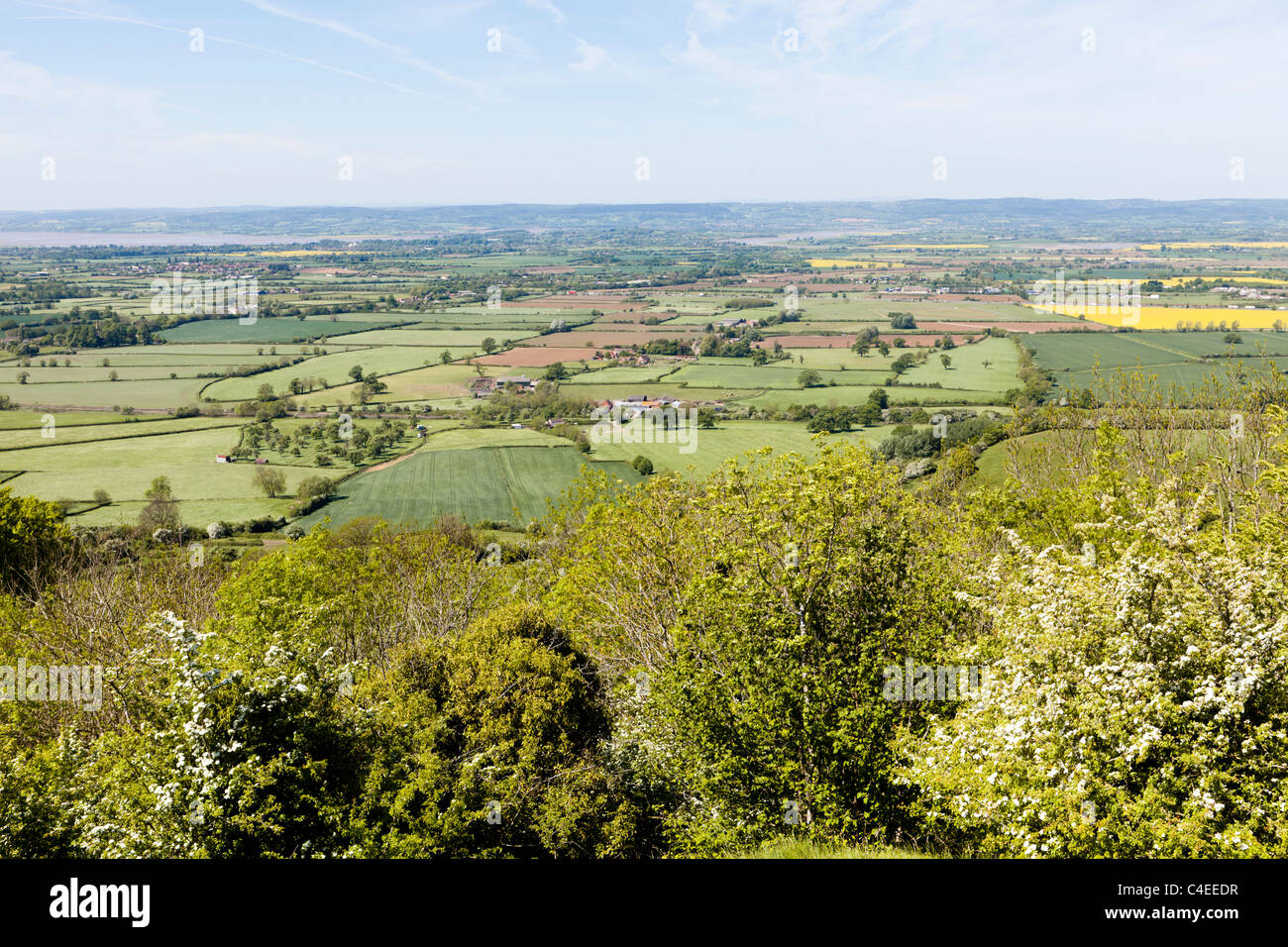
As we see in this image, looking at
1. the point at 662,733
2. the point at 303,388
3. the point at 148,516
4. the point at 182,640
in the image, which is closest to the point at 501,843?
the point at 662,733

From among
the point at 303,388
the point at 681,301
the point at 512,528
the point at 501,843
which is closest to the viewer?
the point at 501,843

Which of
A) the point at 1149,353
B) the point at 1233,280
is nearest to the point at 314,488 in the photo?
the point at 1149,353

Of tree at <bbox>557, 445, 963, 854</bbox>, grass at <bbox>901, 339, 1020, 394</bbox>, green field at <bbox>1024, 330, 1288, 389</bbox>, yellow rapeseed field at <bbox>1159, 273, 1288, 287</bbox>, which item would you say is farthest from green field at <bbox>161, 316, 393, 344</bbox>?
yellow rapeseed field at <bbox>1159, 273, 1288, 287</bbox>

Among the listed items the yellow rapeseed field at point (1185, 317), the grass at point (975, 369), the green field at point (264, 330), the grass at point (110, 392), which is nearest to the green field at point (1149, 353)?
the grass at point (975, 369)

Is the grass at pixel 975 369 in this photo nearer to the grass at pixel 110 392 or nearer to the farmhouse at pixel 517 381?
the farmhouse at pixel 517 381

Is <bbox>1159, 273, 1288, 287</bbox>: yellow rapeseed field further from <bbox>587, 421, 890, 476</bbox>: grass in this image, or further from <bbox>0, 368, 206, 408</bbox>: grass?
<bbox>0, 368, 206, 408</bbox>: grass

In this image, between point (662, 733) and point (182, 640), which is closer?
point (182, 640)

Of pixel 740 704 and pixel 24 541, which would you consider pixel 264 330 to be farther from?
pixel 740 704

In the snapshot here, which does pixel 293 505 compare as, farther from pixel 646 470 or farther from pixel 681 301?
pixel 681 301
